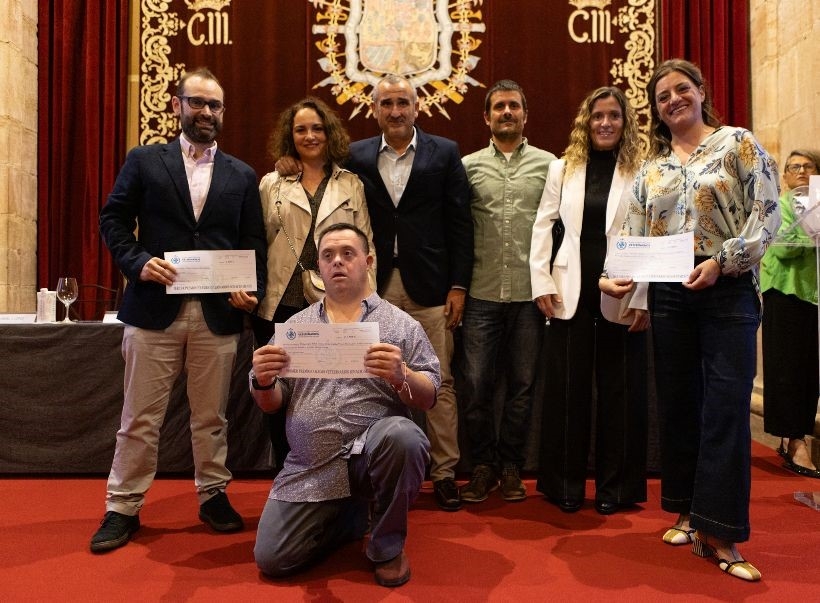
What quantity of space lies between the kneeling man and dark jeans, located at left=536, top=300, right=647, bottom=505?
0.93m

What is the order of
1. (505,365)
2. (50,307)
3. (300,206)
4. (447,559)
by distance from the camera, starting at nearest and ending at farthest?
1. (447,559)
2. (300,206)
3. (505,365)
4. (50,307)

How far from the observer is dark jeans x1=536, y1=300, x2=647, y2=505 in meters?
2.98

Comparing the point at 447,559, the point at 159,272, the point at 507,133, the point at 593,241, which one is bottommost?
the point at 447,559

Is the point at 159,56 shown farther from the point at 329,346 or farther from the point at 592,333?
the point at 329,346

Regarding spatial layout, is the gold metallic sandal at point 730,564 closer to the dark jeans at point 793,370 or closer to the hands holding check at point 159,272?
the dark jeans at point 793,370

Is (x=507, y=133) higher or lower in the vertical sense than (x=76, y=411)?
higher

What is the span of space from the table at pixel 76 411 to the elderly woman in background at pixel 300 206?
0.66 meters

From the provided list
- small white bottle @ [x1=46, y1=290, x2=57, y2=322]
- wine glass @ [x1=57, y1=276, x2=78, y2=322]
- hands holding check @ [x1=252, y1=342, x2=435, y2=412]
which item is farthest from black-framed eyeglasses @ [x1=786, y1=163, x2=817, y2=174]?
small white bottle @ [x1=46, y1=290, x2=57, y2=322]

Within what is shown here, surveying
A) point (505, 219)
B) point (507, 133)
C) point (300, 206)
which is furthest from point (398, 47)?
point (300, 206)

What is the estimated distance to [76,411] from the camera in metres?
3.60

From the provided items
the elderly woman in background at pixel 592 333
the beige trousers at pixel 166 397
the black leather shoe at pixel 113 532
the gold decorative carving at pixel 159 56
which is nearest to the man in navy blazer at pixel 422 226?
the elderly woman in background at pixel 592 333

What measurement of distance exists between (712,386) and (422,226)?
4.51 feet

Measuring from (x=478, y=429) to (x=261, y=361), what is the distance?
56.7 inches

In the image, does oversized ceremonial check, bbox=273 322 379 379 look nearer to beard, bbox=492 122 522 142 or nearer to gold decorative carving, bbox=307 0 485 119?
beard, bbox=492 122 522 142
